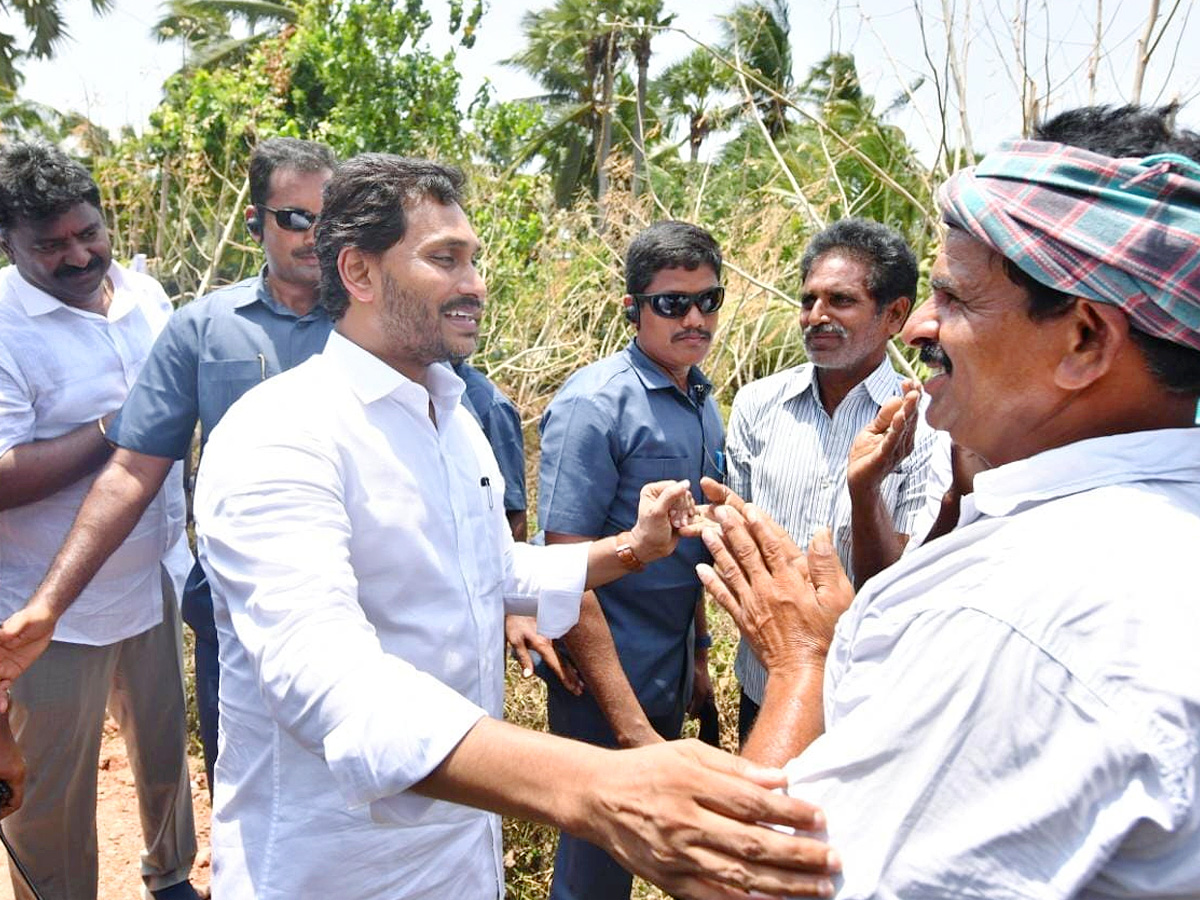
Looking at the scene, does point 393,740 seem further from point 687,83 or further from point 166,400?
→ point 687,83

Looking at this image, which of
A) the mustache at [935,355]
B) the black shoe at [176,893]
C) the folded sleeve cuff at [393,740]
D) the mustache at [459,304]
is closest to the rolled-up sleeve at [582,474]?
the mustache at [459,304]

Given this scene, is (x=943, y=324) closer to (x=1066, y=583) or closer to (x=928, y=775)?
(x=1066, y=583)

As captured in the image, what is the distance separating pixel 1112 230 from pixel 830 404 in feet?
7.07

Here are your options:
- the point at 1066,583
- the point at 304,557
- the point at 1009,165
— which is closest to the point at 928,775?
the point at 1066,583

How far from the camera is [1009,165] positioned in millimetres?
1362

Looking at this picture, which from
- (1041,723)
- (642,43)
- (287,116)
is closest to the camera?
(1041,723)

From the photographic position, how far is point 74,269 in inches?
125

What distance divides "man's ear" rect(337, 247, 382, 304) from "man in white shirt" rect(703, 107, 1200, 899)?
1224 mm

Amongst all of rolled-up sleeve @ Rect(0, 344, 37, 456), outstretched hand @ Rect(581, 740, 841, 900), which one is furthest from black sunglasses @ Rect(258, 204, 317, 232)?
outstretched hand @ Rect(581, 740, 841, 900)

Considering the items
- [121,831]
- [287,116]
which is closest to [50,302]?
[121,831]

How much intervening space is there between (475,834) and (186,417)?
1.55 meters

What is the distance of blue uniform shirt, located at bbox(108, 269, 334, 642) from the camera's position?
285cm

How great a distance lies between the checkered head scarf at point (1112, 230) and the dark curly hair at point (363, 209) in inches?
52.0

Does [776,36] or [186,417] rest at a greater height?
[776,36]
